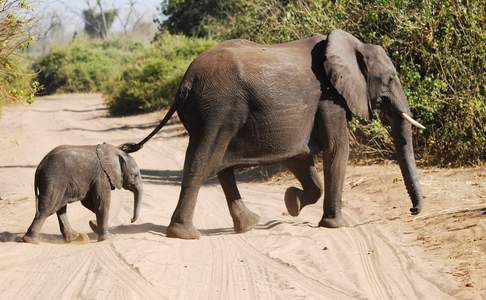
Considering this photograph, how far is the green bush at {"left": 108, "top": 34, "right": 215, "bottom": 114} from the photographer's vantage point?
29062mm

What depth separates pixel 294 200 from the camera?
988cm

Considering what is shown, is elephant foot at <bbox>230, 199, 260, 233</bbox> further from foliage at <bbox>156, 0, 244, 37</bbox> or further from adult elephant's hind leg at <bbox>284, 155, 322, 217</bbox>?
foliage at <bbox>156, 0, 244, 37</bbox>

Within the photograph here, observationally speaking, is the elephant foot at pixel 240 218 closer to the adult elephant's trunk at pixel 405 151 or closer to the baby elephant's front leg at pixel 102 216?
the baby elephant's front leg at pixel 102 216

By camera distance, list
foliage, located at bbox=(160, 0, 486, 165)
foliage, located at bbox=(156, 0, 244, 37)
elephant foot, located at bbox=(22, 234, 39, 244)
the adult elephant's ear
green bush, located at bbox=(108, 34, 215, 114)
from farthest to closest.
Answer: foliage, located at bbox=(156, 0, 244, 37)
green bush, located at bbox=(108, 34, 215, 114)
foliage, located at bbox=(160, 0, 486, 165)
the adult elephant's ear
elephant foot, located at bbox=(22, 234, 39, 244)

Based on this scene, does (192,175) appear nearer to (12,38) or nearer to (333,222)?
(333,222)

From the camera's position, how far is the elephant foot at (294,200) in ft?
32.4

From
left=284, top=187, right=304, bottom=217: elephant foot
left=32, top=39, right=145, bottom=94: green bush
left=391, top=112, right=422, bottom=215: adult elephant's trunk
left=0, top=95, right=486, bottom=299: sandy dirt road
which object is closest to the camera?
left=0, top=95, right=486, bottom=299: sandy dirt road

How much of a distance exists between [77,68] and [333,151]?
43172 millimetres

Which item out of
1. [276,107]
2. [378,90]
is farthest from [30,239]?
[378,90]

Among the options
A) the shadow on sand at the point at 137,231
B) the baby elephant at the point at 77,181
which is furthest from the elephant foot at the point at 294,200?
the baby elephant at the point at 77,181

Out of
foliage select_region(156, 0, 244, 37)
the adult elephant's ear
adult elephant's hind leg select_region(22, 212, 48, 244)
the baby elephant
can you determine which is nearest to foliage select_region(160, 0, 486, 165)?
the adult elephant's ear

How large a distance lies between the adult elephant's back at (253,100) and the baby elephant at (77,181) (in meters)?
0.93

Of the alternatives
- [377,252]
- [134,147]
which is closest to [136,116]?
[134,147]

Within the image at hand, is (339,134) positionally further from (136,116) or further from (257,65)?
(136,116)
